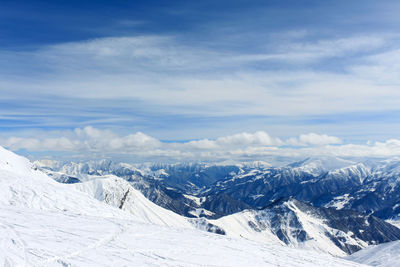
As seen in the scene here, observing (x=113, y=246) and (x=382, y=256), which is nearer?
(x=113, y=246)

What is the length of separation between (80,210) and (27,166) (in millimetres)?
79164

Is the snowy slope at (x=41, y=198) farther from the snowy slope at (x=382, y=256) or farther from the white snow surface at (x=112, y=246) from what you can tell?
the snowy slope at (x=382, y=256)

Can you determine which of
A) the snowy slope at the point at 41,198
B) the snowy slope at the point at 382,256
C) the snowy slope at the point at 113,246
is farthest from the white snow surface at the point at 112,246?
the snowy slope at the point at 382,256

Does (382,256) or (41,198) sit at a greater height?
(41,198)

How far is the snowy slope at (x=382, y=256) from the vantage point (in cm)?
8243

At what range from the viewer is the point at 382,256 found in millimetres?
91875

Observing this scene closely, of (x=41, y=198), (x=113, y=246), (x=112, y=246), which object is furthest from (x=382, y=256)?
(x=41, y=198)

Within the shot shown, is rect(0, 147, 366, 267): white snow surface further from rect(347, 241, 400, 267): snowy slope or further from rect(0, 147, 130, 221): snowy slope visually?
rect(347, 241, 400, 267): snowy slope

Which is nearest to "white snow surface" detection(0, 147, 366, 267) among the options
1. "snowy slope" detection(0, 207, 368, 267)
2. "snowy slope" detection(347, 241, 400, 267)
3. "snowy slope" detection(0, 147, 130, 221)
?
"snowy slope" detection(0, 207, 368, 267)

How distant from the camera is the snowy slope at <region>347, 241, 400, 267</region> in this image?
8243 cm

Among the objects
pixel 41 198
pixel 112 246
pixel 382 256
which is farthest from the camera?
pixel 382 256

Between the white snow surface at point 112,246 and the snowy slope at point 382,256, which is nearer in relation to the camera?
the white snow surface at point 112,246

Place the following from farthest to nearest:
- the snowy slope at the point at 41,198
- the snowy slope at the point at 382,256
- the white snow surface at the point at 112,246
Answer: the snowy slope at the point at 382,256
the snowy slope at the point at 41,198
the white snow surface at the point at 112,246

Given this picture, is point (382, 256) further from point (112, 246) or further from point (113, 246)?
point (112, 246)
